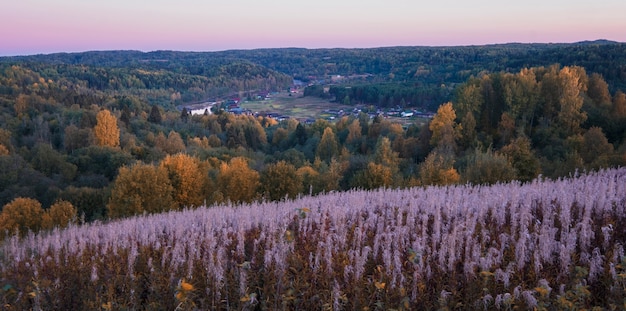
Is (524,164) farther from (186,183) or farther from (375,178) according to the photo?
(186,183)

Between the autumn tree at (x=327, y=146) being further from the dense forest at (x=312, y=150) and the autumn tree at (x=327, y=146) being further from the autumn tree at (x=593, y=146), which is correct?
the autumn tree at (x=593, y=146)

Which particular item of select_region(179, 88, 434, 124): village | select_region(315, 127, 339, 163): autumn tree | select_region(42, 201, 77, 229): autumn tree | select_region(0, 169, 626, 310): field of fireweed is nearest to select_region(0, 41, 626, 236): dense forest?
select_region(42, 201, 77, 229): autumn tree

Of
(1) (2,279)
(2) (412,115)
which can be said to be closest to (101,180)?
(1) (2,279)

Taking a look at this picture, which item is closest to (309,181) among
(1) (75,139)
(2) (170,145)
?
(2) (170,145)

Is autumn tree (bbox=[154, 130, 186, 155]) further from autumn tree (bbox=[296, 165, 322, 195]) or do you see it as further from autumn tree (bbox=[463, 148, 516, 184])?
autumn tree (bbox=[463, 148, 516, 184])

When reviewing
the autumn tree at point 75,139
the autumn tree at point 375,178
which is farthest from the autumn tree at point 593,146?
the autumn tree at point 75,139
